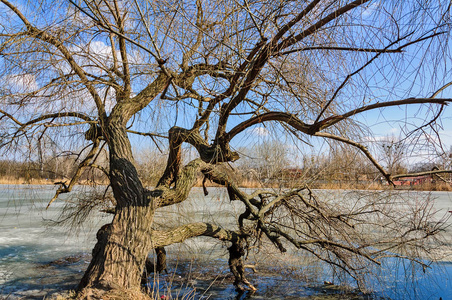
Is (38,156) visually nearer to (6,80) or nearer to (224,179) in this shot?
(6,80)

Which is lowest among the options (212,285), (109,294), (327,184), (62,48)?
(212,285)

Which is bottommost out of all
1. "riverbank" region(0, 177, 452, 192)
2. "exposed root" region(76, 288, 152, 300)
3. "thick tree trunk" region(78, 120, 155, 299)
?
"exposed root" region(76, 288, 152, 300)

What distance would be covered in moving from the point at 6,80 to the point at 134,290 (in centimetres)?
223

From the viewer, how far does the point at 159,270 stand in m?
4.39

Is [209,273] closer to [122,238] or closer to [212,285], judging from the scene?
[212,285]

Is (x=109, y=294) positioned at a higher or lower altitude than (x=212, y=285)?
higher

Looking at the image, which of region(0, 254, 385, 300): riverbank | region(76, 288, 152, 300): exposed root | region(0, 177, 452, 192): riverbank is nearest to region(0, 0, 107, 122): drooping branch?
region(0, 177, 452, 192): riverbank

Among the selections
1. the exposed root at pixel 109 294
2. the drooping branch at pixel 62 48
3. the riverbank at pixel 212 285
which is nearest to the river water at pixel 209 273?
the riverbank at pixel 212 285

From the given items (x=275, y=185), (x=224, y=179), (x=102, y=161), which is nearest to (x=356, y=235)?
(x=275, y=185)

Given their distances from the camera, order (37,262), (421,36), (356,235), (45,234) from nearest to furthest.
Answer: (421,36) < (356,235) < (37,262) < (45,234)

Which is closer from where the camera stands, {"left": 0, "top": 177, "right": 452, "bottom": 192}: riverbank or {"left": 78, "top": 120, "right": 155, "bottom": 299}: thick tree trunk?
{"left": 78, "top": 120, "right": 155, "bottom": 299}: thick tree trunk

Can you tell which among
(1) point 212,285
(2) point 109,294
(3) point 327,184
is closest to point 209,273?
(1) point 212,285

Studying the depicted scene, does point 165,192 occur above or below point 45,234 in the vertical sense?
above

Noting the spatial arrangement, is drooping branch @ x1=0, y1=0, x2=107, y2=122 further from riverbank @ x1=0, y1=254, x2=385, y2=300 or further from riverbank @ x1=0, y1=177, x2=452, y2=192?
riverbank @ x1=0, y1=254, x2=385, y2=300
